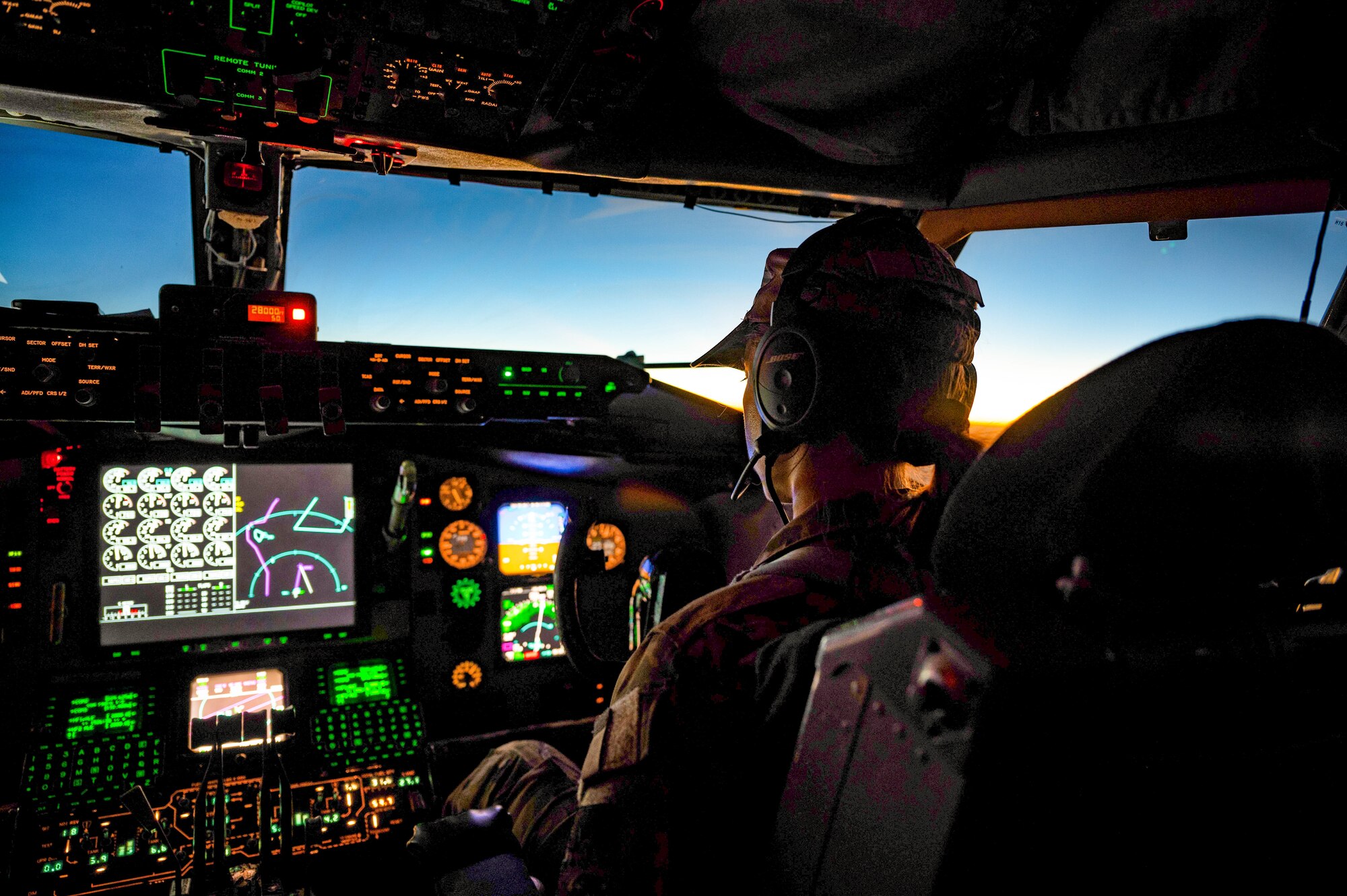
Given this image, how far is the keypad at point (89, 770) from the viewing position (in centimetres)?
183

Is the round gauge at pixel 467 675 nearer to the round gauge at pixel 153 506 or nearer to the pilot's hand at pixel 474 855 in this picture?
the round gauge at pixel 153 506

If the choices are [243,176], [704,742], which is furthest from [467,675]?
[704,742]

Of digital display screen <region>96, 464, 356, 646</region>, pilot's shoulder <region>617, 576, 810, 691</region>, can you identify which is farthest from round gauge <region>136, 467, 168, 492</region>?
pilot's shoulder <region>617, 576, 810, 691</region>

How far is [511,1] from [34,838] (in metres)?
2.04

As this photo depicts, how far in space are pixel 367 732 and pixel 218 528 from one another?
0.72 metres

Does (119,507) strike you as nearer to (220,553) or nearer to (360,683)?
(220,553)

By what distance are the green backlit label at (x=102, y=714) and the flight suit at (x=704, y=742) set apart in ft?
5.92

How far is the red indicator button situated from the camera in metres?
1.86

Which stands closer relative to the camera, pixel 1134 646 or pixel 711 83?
pixel 1134 646

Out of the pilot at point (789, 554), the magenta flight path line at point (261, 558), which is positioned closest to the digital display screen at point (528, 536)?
the magenta flight path line at point (261, 558)

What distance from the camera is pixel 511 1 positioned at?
128 centimetres

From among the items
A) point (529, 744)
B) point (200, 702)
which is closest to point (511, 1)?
point (529, 744)

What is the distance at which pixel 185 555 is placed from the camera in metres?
2.17

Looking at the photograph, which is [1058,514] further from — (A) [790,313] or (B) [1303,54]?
(B) [1303,54]
